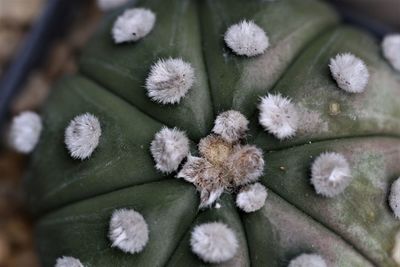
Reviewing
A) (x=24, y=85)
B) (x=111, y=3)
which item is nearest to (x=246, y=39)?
(x=111, y=3)

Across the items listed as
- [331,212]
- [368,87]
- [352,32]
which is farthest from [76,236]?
[352,32]

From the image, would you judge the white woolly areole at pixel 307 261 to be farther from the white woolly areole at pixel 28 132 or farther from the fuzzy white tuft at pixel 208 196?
the white woolly areole at pixel 28 132

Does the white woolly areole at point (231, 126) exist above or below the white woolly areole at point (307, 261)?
above

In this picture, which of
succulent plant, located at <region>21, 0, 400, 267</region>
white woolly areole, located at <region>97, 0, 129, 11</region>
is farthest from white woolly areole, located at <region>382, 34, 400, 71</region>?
white woolly areole, located at <region>97, 0, 129, 11</region>

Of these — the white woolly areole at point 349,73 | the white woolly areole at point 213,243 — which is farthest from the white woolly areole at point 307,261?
the white woolly areole at point 349,73

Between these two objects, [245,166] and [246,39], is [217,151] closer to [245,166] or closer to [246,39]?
[245,166]
